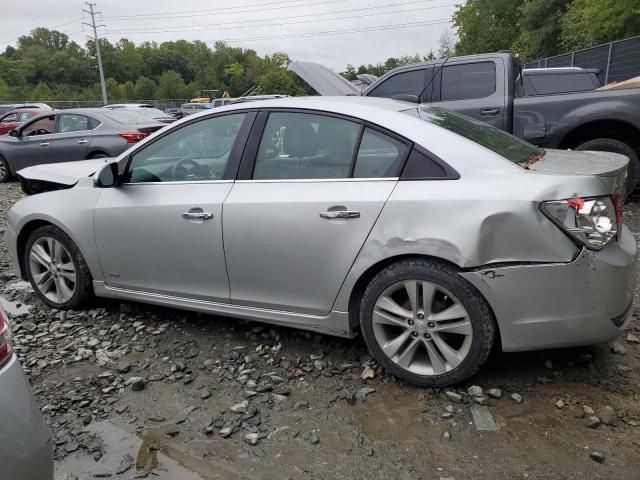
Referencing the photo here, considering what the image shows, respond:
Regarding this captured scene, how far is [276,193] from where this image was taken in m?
3.16

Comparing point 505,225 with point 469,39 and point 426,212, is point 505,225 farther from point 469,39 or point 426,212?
point 469,39

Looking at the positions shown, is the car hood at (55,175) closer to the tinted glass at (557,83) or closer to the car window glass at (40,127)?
the car window glass at (40,127)

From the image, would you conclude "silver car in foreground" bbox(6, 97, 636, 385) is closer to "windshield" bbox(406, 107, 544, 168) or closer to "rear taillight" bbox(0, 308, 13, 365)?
"windshield" bbox(406, 107, 544, 168)

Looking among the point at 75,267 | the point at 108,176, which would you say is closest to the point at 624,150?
the point at 108,176

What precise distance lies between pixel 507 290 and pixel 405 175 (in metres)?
0.78

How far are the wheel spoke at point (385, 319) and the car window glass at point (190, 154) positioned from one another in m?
1.32

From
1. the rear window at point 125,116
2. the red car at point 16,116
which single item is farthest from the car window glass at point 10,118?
the rear window at point 125,116

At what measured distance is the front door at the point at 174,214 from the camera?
3.38 metres

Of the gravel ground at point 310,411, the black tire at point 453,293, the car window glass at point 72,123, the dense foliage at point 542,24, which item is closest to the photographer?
the gravel ground at point 310,411

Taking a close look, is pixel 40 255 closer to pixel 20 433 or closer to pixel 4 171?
pixel 20 433

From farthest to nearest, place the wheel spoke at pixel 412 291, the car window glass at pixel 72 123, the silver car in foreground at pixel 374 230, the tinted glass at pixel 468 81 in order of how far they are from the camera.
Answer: the car window glass at pixel 72 123, the tinted glass at pixel 468 81, the wheel spoke at pixel 412 291, the silver car in foreground at pixel 374 230

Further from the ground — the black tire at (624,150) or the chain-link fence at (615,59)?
the chain-link fence at (615,59)

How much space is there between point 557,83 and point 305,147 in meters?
8.01

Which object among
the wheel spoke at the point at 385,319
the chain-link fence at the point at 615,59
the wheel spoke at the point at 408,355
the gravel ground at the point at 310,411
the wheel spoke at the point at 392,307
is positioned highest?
the chain-link fence at the point at 615,59
